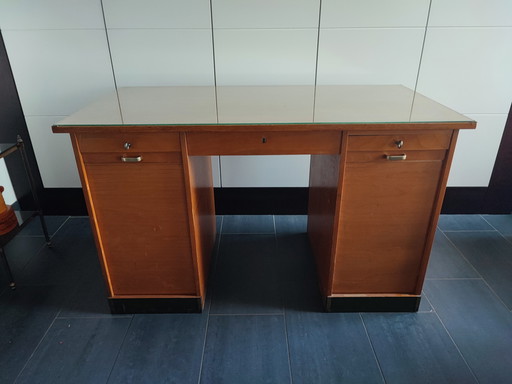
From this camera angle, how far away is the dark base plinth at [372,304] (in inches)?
67.1

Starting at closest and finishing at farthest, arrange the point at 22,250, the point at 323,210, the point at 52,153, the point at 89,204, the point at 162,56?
1. the point at 89,204
2. the point at 323,210
3. the point at 162,56
4. the point at 22,250
5. the point at 52,153

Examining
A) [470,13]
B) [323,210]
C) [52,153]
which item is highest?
[470,13]

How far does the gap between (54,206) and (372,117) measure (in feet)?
7.59

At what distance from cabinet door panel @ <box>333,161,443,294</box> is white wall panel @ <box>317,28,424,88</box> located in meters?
0.93

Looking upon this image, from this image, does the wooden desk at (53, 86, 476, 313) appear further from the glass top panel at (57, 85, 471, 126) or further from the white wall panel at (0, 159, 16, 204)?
the white wall panel at (0, 159, 16, 204)

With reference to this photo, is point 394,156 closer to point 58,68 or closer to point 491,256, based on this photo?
point 491,256

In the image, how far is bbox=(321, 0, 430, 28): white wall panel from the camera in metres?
1.97

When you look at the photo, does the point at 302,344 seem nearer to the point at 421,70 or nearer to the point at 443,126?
the point at 443,126

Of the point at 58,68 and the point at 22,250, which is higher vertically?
the point at 58,68

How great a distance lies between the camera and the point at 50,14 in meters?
1.99

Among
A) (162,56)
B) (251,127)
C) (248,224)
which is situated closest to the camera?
(251,127)

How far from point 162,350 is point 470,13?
8.05 ft

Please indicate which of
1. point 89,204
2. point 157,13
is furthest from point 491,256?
point 157,13

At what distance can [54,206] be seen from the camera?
255 cm
